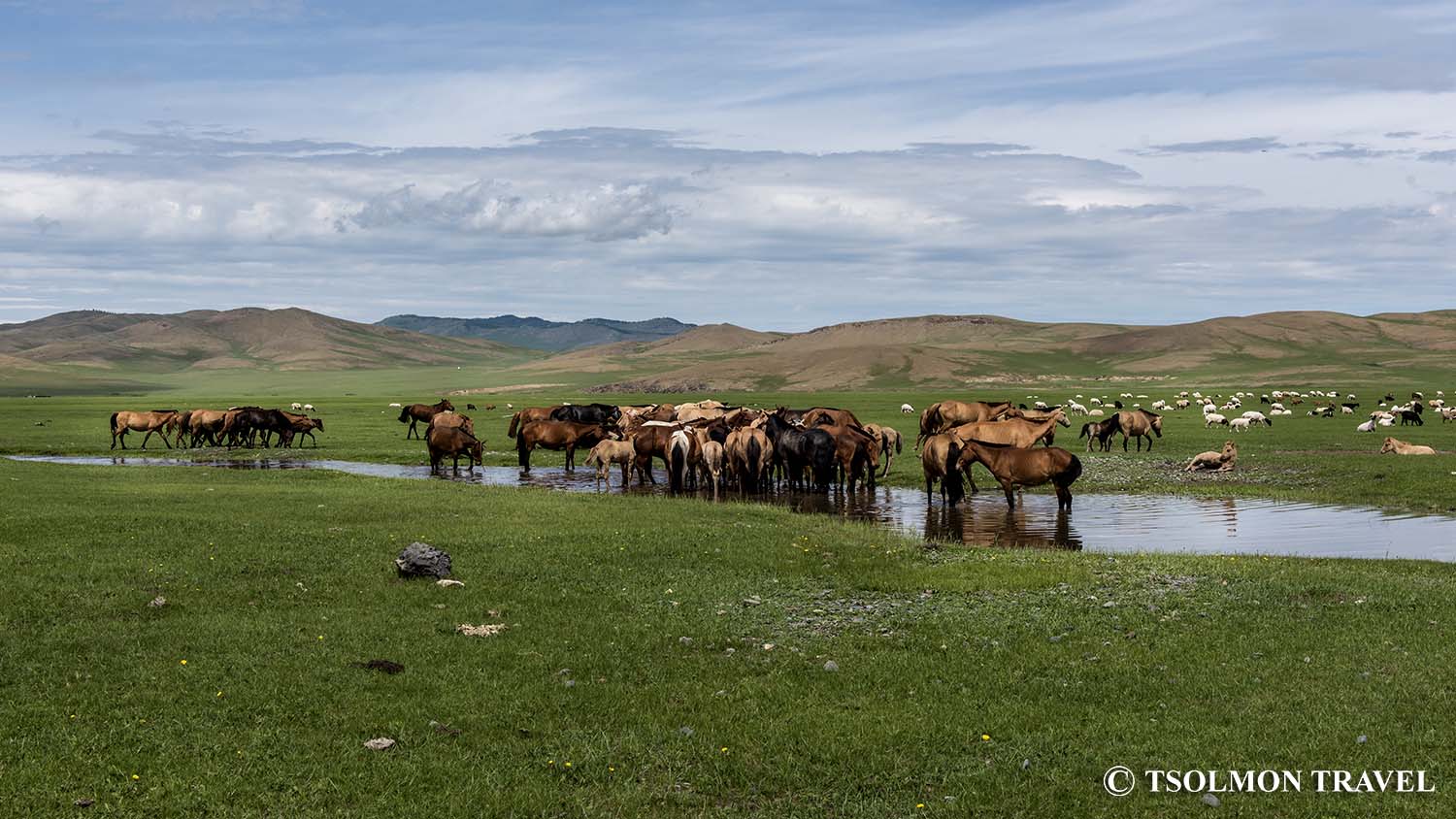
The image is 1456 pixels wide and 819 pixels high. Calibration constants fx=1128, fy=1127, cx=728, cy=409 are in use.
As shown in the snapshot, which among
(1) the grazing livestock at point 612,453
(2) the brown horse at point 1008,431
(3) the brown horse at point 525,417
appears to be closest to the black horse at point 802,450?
(2) the brown horse at point 1008,431

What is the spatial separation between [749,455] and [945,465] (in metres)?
6.84

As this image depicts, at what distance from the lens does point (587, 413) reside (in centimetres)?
5728

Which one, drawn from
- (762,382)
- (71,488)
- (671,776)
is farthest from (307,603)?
(762,382)

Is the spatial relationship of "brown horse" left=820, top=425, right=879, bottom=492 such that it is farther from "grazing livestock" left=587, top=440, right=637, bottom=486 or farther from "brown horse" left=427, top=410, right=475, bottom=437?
"brown horse" left=427, top=410, right=475, bottom=437

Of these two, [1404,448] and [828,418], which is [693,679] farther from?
[1404,448]

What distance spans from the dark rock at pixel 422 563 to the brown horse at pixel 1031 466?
16.1 m

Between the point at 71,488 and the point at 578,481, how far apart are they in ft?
47.8

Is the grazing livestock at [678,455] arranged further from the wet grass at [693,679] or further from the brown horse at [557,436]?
the wet grass at [693,679]

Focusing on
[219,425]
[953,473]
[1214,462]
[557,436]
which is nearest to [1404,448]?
[1214,462]

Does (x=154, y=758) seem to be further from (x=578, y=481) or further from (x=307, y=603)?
(x=578, y=481)

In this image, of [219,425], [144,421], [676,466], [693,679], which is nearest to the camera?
[693,679]

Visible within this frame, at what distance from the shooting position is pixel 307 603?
49.6ft

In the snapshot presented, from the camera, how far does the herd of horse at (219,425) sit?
55219 mm

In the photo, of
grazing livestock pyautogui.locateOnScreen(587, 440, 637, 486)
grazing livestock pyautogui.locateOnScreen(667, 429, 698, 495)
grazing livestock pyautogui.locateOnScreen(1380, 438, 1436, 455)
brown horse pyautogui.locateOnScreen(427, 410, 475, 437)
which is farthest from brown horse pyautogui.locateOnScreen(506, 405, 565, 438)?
grazing livestock pyautogui.locateOnScreen(1380, 438, 1436, 455)
